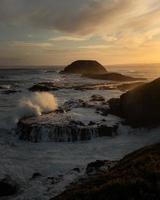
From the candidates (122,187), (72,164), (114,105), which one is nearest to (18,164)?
(72,164)

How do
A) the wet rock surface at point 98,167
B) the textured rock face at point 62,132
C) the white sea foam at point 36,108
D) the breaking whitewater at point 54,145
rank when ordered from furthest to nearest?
the white sea foam at point 36,108 < the textured rock face at point 62,132 < the wet rock surface at point 98,167 < the breaking whitewater at point 54,145

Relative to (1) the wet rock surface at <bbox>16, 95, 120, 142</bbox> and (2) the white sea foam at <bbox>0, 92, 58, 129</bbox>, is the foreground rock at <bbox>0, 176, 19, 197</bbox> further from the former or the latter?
(2) the white sea foam at <bbox>0, 92, 58, 129</bbox>

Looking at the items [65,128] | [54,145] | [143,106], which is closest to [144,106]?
[143,106]

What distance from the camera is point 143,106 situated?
117 ft

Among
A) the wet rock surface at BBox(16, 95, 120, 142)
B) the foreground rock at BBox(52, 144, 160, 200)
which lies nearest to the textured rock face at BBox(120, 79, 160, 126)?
the wet rock surface at BBox(16, 95, 120, 142)

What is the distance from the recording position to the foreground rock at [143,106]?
114 feet

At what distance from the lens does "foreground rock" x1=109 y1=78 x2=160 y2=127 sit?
114ft

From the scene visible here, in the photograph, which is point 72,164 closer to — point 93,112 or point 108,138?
point 108,138

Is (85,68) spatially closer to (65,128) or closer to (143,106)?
(143,106)

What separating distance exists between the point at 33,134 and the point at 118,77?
7547 centimetres

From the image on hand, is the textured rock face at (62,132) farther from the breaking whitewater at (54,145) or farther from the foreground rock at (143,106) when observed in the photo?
the foreground rock at (143,106)

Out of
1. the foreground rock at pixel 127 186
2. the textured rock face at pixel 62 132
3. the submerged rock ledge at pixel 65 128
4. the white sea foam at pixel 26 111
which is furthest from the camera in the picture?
the white sea foam at pixel 26 111

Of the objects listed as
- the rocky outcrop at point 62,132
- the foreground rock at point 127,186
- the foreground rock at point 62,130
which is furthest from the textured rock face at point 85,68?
the foreground rock at point 127,186

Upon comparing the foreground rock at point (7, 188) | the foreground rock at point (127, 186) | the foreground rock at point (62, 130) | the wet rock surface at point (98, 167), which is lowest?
the foreground rock at point (7, 188)
